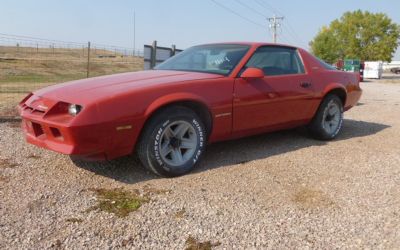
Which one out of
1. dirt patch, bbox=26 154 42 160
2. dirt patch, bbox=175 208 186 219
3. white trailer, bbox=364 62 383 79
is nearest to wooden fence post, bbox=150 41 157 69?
dirt patch, bbox=26 154 42 160

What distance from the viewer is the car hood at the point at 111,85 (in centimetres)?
374

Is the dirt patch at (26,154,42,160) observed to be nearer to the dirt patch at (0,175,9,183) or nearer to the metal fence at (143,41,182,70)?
the dirt patch at (0,175,9,183)

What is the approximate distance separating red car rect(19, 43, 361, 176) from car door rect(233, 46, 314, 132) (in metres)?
0.01

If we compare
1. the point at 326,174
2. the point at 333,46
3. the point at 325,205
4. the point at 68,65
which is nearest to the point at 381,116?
the point at 326,174

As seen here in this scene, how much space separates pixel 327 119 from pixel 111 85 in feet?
11.0

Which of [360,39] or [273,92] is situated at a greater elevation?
[360,39]

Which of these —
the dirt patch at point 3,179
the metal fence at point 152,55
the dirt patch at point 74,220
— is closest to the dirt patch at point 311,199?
the dirt patch at point 74,220

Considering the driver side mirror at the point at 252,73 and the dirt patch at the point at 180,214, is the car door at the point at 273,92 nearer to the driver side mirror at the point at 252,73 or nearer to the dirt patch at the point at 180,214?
the driver side mirror at the point at 252,73

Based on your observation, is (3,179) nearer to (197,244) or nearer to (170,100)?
(170,100)

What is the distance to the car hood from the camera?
3.74 m

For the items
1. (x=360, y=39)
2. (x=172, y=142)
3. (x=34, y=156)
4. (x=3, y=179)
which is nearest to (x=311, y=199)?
(x=172, y=142)

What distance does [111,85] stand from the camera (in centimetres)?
402

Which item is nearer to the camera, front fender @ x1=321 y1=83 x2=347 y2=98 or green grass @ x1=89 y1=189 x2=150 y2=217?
green grass @ x1=89 y1=189 x2=150 y2=217

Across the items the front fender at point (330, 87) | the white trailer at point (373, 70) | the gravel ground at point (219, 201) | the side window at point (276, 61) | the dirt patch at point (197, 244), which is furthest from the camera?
the white trailer at point (373, 70)
